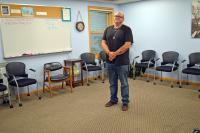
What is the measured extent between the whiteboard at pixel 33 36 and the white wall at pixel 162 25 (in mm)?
2208

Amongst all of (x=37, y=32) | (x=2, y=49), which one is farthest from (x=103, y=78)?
(x=2, y=49)

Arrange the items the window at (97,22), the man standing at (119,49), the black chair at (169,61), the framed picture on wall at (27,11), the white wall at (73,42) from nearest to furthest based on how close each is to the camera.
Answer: the man standing at (119,49)
the framed picture on wall at (27,11)
the white wall at (73,42)
the black chair at (169,61)
the window at (97,22)

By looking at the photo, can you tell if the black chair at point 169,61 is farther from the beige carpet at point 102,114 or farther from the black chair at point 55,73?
the black chair at point 55,73

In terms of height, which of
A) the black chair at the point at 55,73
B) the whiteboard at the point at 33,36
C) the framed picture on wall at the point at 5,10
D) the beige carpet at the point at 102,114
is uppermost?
the framed picture on wall at the point at 5,10

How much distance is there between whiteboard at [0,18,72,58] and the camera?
14.2ft

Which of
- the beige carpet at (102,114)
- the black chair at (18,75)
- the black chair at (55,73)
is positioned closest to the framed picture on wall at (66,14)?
the black chair at (55,73)

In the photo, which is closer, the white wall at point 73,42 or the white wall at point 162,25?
the white wall at point 73,42

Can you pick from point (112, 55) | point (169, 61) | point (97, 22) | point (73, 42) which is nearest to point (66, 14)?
point (73, 42)

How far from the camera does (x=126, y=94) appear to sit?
3.62 metres

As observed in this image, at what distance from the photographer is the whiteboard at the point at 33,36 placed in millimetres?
4328

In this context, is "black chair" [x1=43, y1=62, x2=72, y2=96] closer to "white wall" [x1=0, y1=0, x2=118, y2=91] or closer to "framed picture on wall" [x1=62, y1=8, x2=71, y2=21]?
"white wall" [x1=0, y1=0, x2=118, y2=91]

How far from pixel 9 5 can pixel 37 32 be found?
2.66ft

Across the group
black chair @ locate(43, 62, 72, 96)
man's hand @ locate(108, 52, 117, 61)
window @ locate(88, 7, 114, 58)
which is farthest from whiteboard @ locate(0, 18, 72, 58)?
man's hand @ locate(108, 52, 117, 61)

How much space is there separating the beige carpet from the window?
205cm
